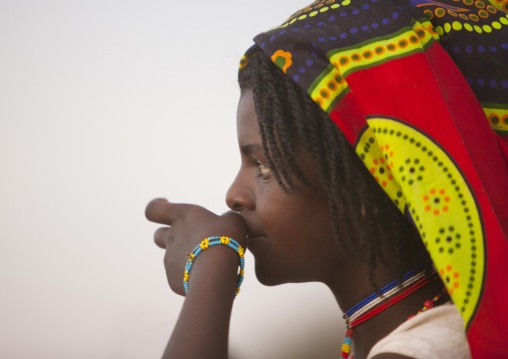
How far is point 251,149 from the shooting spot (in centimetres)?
114

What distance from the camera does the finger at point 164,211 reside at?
1200 millimetres

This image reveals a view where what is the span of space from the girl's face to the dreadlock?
0.10 ft

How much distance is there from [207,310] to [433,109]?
49 centimetres

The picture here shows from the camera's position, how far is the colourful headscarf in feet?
2.84

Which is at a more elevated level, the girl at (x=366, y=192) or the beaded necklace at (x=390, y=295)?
the girl at (x=366, y=192)

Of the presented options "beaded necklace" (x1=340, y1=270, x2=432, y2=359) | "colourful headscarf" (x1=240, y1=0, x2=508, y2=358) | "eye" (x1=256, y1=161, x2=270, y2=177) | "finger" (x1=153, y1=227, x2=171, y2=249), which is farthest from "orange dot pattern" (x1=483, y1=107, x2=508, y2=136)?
"finger" (x1=153, y1=227, x2=171, y2=249)

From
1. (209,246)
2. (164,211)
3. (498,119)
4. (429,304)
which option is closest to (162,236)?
(164,211)

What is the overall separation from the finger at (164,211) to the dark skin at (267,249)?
0.03 ft

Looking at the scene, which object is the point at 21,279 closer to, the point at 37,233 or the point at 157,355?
the point at 37,233

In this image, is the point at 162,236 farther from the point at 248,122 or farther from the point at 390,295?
the point at 390,295

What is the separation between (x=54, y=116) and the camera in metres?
1.65

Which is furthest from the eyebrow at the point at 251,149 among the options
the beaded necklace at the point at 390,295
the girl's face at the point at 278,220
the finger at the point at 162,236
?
the beaded necklace at the point at 390,295

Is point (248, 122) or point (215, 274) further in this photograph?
point (248, 122)

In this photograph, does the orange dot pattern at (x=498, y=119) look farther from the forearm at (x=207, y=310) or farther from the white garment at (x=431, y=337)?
the forearm at (x=207, y=310)
